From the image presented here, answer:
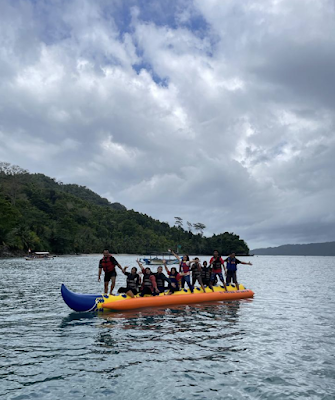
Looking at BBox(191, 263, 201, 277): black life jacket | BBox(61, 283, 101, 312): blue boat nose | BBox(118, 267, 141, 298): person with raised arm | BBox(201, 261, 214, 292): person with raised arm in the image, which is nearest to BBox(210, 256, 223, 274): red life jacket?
BBox(201, 261, 214, 292): person with raised arm

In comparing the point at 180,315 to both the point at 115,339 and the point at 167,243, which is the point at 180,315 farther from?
the point at 167,243

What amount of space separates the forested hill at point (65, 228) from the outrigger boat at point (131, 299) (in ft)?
229

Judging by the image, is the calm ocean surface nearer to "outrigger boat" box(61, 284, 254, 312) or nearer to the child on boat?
"outrigger boat" box(61, 284, 254, 312)

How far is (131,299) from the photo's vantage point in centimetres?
1574

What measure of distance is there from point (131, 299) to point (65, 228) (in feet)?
345

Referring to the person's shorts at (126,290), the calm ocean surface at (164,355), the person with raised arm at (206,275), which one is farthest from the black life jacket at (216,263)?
the person's shorts at (126,290)

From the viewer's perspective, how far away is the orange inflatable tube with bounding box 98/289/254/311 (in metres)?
15.3

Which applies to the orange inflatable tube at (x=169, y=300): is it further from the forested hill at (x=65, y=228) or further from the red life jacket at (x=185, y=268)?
the forested hill at (x=65, y=228)

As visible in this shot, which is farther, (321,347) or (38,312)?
(38,312)

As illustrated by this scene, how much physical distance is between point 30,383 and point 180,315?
8.71 metres

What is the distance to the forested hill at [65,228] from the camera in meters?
90.1

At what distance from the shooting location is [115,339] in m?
11.0

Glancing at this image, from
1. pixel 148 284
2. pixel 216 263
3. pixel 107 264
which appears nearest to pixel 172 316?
pixel 148 284

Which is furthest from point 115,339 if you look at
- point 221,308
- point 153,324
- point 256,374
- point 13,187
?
point 13,187
